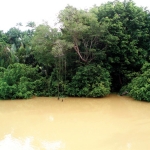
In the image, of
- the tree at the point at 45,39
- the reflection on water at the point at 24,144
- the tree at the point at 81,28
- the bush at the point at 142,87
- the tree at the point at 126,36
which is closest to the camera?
the reflection on water at the point at 24,144

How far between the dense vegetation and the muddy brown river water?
0.69m

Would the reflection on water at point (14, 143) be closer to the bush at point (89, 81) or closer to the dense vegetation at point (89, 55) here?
the dense vegetation at point (89, 55)

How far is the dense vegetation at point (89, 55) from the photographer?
10.4 m

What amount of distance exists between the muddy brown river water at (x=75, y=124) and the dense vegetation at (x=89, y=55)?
69cm

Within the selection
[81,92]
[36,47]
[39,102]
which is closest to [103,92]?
[81,92]

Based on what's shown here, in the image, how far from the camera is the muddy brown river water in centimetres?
546

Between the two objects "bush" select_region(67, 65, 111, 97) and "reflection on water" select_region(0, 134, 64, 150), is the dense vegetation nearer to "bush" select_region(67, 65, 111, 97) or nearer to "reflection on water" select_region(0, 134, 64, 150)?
"bush" select_region(67, 65, 111, 97)

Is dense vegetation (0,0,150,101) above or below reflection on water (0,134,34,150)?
above

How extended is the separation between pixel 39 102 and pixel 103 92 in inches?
116

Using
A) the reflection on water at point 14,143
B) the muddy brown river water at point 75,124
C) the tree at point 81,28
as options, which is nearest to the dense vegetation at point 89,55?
the tree at point 81,28

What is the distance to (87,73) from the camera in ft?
34.8

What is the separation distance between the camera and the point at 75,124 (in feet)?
22.9

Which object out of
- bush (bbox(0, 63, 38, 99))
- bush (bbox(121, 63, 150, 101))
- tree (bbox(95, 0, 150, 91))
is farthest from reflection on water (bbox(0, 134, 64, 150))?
tree (bbox(95, 0, 150, 91))

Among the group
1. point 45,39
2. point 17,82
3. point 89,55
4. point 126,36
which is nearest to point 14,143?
point 17,82
